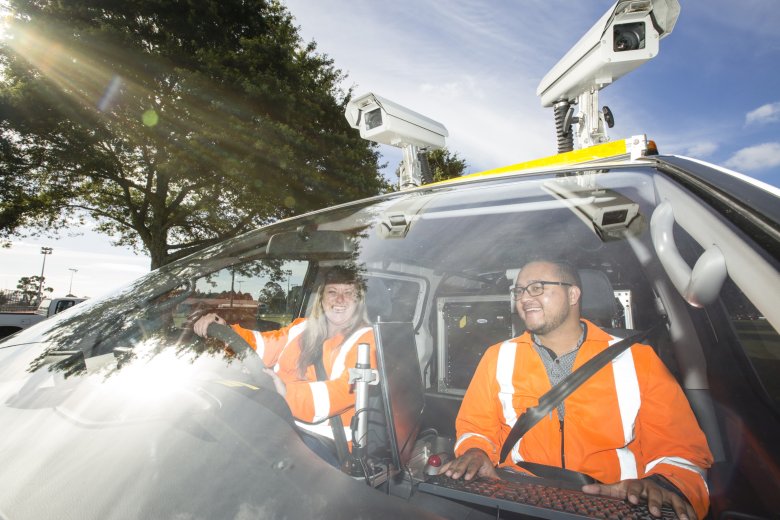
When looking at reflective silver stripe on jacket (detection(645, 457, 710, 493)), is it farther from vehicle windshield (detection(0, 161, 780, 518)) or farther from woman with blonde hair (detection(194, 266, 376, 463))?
→ woman with blonde hair (detection(194, 266, 376, 463))

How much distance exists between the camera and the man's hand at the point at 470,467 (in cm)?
132

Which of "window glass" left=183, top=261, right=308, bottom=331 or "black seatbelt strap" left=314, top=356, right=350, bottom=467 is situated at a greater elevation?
"window glass" left=183, top=261, right=308, bottom=331

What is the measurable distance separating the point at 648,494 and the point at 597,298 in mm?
878

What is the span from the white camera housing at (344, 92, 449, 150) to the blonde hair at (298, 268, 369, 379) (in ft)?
3.31

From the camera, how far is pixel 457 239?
72.1 inches

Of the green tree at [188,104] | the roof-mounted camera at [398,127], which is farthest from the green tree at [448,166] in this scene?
the roof-mounted camera at [398,127]

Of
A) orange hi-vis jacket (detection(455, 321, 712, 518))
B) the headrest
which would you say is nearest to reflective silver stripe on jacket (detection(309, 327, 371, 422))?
orange hi-vis jacket (detection(455, 321, 712, 518))

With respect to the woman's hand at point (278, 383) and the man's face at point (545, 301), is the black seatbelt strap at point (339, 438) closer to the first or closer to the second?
the woman's hand at point (278, 383)

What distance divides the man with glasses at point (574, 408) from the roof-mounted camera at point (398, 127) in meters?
1.06

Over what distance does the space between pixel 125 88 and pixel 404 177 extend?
13.6 m

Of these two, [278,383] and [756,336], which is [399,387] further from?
[756,336]

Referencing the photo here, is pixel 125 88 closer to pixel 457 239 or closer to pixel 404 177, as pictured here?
pixel 404 177

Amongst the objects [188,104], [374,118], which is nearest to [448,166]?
[188,104]

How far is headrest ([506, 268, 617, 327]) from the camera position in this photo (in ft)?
6.04
